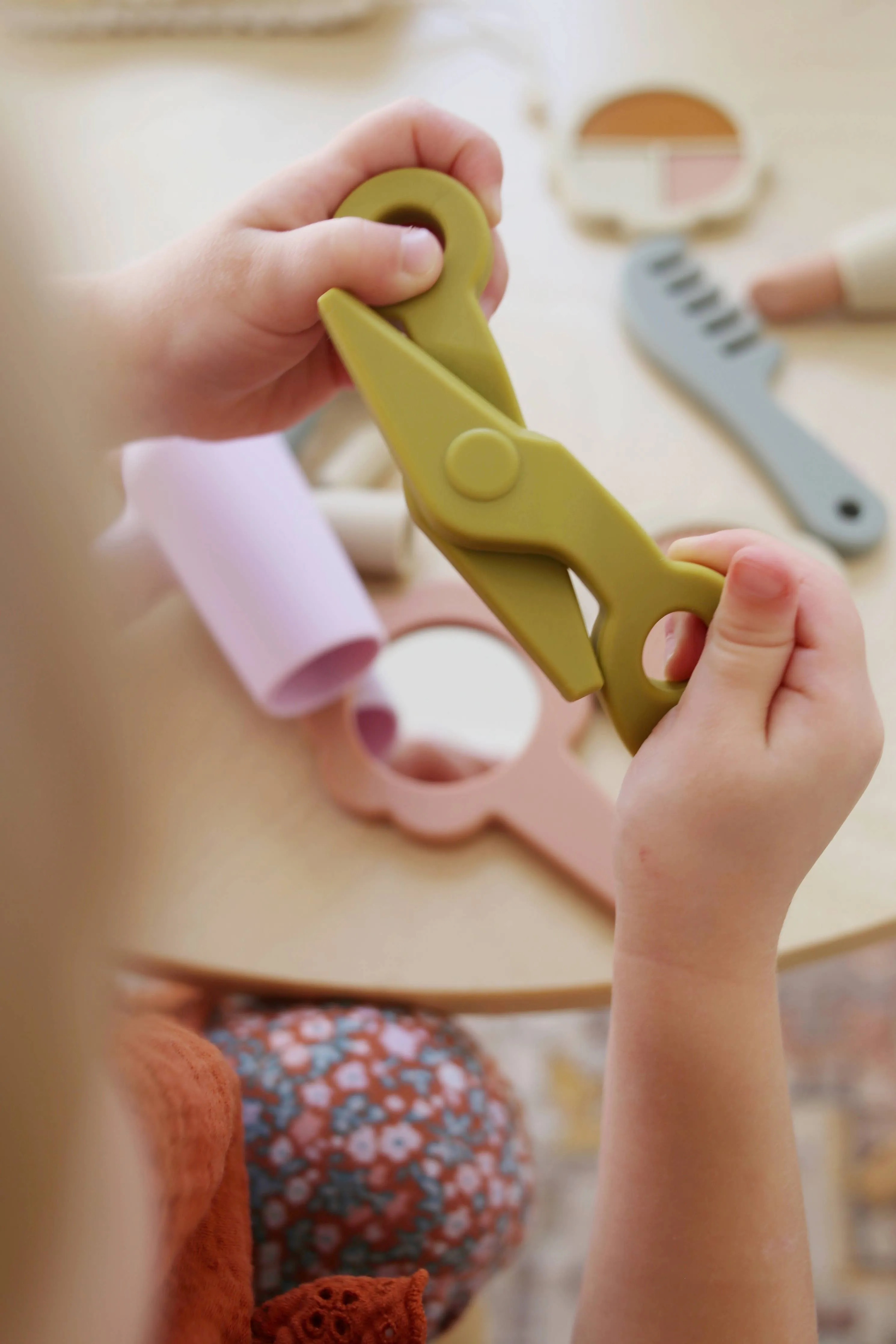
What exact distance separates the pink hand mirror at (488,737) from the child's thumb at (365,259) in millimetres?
156

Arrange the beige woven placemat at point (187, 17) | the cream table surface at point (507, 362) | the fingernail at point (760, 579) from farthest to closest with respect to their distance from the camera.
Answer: the beige woven placemat at point (187, 17)
the cream table surface at point (507, 362)
the fingernail at point (760, 579)

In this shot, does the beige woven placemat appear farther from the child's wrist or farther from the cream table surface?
the child's wrist

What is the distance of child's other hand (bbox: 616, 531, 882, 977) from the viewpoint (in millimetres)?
281

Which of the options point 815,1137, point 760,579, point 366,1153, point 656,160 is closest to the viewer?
point 760,579

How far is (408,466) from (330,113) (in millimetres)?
407

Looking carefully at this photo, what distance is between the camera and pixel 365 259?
0.97 ft

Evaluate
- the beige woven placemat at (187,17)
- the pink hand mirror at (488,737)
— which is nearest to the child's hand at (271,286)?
the pink hand mirror at (488,737)

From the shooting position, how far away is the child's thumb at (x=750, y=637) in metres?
0.27

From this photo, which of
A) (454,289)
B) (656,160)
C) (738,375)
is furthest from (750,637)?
(656,160)

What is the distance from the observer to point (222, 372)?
14.7 inches

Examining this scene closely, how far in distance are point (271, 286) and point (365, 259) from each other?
0.05 meters

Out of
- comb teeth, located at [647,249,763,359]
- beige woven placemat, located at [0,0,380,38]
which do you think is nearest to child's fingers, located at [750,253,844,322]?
comb teeth, located at [647,249,763,359]

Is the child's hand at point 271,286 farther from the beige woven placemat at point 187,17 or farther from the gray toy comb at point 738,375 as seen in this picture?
the beige woven placemat at point 187,17

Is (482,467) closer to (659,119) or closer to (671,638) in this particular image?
(671,638)
